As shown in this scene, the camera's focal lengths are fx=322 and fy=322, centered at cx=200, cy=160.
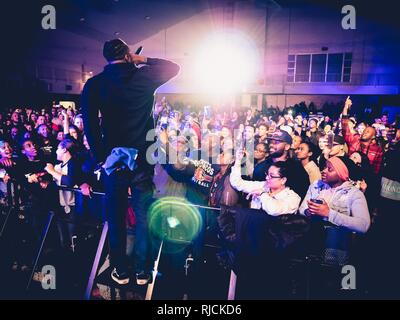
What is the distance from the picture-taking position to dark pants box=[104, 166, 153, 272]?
8.00 feet

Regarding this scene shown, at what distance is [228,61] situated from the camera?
1677cm

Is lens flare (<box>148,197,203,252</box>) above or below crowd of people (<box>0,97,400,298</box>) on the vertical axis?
below

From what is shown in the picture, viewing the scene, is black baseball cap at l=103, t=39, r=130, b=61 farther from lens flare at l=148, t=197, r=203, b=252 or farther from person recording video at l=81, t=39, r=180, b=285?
lens flare at l=148, t=197, r=203, b=252

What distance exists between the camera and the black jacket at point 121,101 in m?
2.33

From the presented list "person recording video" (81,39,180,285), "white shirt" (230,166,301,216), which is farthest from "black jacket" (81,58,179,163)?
"white shirt" (230,166,301,216)

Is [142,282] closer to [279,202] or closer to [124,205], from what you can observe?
[124,205]

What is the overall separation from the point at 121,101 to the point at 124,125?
176mm

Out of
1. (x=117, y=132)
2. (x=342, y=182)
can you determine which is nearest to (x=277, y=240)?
(x=342, y=182)

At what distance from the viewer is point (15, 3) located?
34.5 feet

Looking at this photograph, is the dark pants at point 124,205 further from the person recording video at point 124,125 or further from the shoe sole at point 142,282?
the shoe sole at point 142,282

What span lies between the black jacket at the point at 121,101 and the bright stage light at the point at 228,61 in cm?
1428

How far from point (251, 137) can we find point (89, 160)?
269cm

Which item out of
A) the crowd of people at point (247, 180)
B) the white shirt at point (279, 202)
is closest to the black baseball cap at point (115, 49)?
the crowd of people at point (247, 180)

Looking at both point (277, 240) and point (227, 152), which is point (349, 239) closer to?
point (277, 240)
